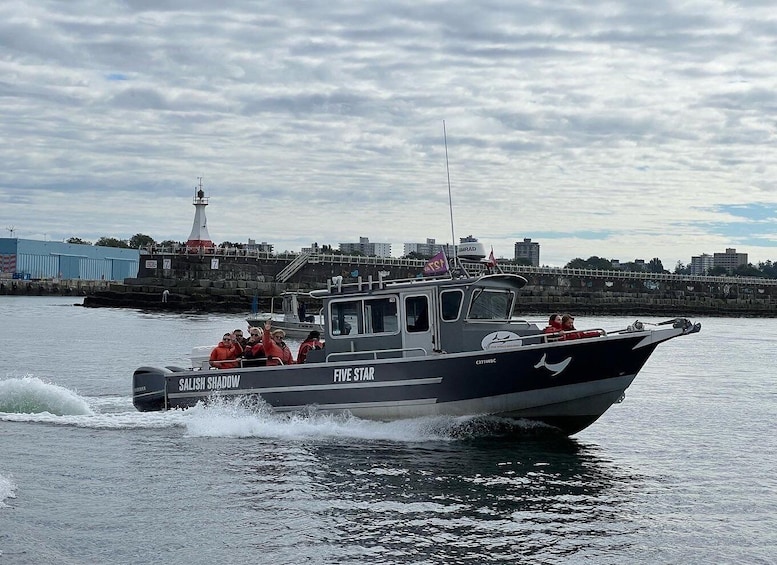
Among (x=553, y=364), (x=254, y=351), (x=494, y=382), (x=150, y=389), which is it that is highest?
(x=254, y=351)

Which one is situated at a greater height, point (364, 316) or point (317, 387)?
point (364, 316)

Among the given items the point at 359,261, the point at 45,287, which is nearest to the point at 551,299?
the point at 359,261

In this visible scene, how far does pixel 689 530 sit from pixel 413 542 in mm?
3667

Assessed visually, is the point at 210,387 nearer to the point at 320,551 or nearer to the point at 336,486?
the point at 336,486

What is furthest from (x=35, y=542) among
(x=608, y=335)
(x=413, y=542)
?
(x=608, y=335)

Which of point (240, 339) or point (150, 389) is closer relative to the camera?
point (240, 339)

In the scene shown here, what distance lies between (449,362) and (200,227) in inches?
2949

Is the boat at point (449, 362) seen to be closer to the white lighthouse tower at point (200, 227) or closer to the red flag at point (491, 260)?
the red flag at point (491, 260)

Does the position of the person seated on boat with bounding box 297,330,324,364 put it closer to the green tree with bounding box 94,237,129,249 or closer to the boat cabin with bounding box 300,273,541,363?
the boat cabin with bounding box 300,273,541,363

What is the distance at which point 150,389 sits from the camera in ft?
71.7

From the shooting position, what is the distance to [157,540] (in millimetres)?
11992

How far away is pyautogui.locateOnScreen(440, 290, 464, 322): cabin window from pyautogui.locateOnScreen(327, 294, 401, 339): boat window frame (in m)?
0.89

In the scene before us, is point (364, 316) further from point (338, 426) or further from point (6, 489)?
point (6, 489)

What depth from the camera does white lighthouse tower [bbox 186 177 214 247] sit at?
8975 cm
